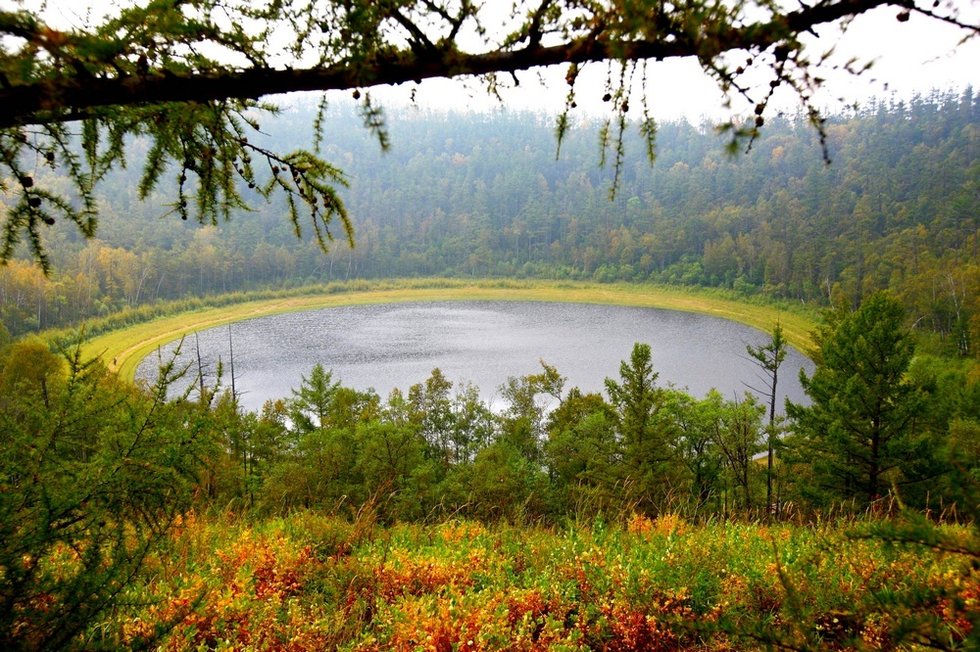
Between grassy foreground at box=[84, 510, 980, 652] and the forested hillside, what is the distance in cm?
3700

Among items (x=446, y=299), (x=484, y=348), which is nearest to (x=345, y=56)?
(x=484, y=348)

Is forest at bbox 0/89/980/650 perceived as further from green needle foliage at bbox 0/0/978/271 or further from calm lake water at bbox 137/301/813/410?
calm lake water at bbox 137/301/813/410

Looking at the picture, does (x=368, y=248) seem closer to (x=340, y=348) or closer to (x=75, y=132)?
(x=340, y=348)

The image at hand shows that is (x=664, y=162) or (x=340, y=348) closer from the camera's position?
(x=340, y=348)

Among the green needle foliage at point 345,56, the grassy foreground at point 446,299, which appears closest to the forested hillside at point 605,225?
the grassy foreground at point 446,299

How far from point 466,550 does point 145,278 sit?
3131 inches

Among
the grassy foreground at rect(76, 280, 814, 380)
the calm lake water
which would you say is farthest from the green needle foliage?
the grassy foreground at rect(76, 280, 814, 380)

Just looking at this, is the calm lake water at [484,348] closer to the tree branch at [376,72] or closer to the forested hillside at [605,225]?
the forested hillside at [605,225]

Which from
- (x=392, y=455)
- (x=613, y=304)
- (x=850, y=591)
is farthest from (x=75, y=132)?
(x=613, y=304)

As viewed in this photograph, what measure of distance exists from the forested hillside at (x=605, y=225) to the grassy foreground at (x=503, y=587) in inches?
1457

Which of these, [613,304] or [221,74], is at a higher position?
[221,74]

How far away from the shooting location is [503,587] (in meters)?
3.48

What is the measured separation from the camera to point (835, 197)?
75688mm

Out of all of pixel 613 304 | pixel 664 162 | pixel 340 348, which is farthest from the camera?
Result: pixel 664 162
